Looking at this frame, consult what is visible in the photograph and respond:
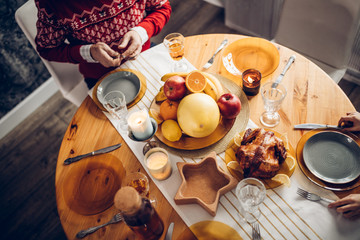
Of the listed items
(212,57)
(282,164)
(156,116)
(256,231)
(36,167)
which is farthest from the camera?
(36,167)

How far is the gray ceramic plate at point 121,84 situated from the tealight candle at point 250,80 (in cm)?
52

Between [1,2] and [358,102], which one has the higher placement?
[1,2]

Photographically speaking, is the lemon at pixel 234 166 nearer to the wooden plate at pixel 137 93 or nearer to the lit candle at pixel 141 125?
the lit candle at pixel 141 125

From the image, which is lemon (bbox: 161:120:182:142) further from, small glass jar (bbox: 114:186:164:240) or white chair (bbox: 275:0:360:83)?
white chair (bbox: 275:0:360:83)

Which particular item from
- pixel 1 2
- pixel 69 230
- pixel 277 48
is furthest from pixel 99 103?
pixel 1 2

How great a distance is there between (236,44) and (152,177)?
0.82 m

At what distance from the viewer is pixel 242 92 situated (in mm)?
1190

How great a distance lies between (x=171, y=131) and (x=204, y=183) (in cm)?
24

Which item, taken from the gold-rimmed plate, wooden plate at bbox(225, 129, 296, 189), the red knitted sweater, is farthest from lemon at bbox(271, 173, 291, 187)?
the red knitted sweater

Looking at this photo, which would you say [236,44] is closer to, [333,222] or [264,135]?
[264,135]

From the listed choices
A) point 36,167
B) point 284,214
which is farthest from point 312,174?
point 36,167

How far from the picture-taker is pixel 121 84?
1312 millimetres

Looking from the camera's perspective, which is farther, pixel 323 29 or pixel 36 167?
pixel 36 167

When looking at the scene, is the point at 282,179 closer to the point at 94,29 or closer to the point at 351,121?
the point at 351,121
